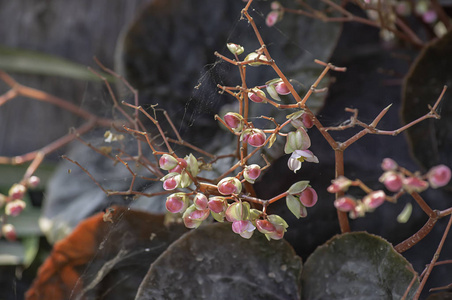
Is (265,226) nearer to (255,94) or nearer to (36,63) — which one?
(255,94)

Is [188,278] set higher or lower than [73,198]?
higher

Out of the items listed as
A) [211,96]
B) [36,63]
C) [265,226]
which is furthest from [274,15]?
[36,63]

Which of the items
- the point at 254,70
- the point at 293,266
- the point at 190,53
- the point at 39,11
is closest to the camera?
the point at 293,266

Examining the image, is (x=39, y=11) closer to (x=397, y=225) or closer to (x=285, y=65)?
(x=285, y=65)

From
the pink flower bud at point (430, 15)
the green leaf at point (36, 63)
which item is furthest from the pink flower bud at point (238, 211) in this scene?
the green leaf at point (36, 63)

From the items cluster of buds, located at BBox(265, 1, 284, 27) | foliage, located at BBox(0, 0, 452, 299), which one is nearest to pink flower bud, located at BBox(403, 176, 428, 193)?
foliage, located at BBox(0, 0, 452, 299)

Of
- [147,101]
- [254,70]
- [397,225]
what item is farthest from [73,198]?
[397,225]

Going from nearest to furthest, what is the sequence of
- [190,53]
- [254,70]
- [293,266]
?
[293,266] → [254,70] → [190,53]

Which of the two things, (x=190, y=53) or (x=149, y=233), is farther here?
(x=190, y=53)
